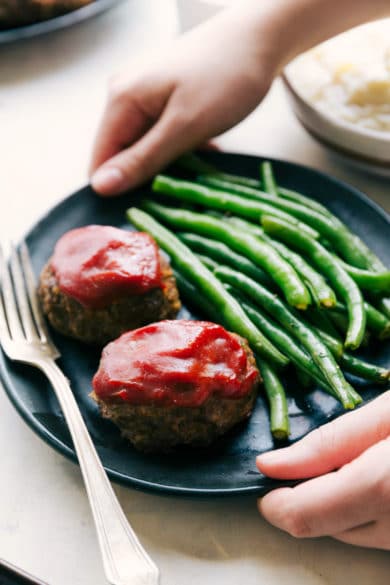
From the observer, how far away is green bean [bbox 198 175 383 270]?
→ 2.06 m

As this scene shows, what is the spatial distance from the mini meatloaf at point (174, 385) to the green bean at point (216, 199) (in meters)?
0.54

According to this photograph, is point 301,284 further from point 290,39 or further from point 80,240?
point 290,39

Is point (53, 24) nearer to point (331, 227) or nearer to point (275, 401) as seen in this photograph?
point (331, 227)

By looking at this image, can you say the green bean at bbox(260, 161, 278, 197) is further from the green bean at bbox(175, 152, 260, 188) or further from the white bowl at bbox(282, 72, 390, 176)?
the white bowl at bbox(282, 72, 390, 176)

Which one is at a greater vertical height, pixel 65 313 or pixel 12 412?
pixel 65 313

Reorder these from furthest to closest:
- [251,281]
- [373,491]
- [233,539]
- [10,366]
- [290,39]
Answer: [290,39], [251,281], [10,366], [233,539], [373,491]

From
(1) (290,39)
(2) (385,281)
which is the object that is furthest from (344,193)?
(1) (290,39)

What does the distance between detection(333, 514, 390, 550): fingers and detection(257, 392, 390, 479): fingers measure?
0.45 feet

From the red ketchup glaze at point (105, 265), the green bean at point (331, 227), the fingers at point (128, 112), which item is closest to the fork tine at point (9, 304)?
the red ketchup glaze at point (105, 265)

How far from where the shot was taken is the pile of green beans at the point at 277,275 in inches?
72.3

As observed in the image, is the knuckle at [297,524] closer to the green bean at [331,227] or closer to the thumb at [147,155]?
the green bean at [331,227]

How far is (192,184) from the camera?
2322 mm

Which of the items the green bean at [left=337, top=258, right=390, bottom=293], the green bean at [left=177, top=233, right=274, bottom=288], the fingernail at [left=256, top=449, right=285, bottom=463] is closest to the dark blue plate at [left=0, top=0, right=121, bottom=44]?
the green bean at [left=177, top=233, right=274, bottom=288]

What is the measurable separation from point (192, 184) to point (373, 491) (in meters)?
1.20
